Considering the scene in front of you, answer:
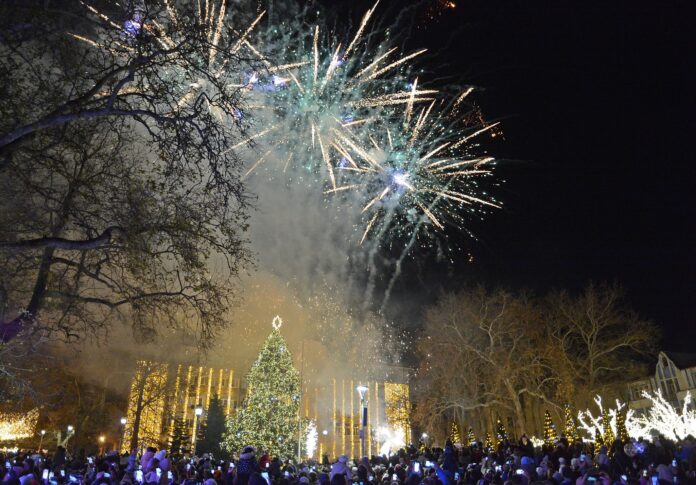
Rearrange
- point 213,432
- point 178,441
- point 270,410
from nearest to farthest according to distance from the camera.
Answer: point 270,410
point 178,441
point 213,432

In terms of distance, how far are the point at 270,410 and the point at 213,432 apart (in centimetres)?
1064

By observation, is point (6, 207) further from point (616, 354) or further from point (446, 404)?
point (616, 354)

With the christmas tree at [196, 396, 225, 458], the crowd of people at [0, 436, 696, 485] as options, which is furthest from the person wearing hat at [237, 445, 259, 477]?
the christmas tree at [196, 396, 225, 458]

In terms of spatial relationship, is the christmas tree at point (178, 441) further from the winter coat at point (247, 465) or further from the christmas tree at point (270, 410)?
the winter coat at point (247, 465)

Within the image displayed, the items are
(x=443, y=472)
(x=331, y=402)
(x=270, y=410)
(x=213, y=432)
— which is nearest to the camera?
(x=443, y=472)

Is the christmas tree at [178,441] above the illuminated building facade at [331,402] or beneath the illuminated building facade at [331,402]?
beneath

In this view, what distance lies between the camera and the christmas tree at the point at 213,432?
41031 millimetres

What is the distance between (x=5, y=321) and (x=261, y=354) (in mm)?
25289

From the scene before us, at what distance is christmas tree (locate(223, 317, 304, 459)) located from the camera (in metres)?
33.6

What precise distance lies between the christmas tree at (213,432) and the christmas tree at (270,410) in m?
7.14

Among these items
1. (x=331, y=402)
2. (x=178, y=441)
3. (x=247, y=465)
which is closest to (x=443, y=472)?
(x=247, y=465)

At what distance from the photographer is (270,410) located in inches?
1351

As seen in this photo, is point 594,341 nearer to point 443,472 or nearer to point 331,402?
point 443,472

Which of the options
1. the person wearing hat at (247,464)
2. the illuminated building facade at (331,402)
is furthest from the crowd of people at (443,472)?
the illuminated building facade at (331,402)
